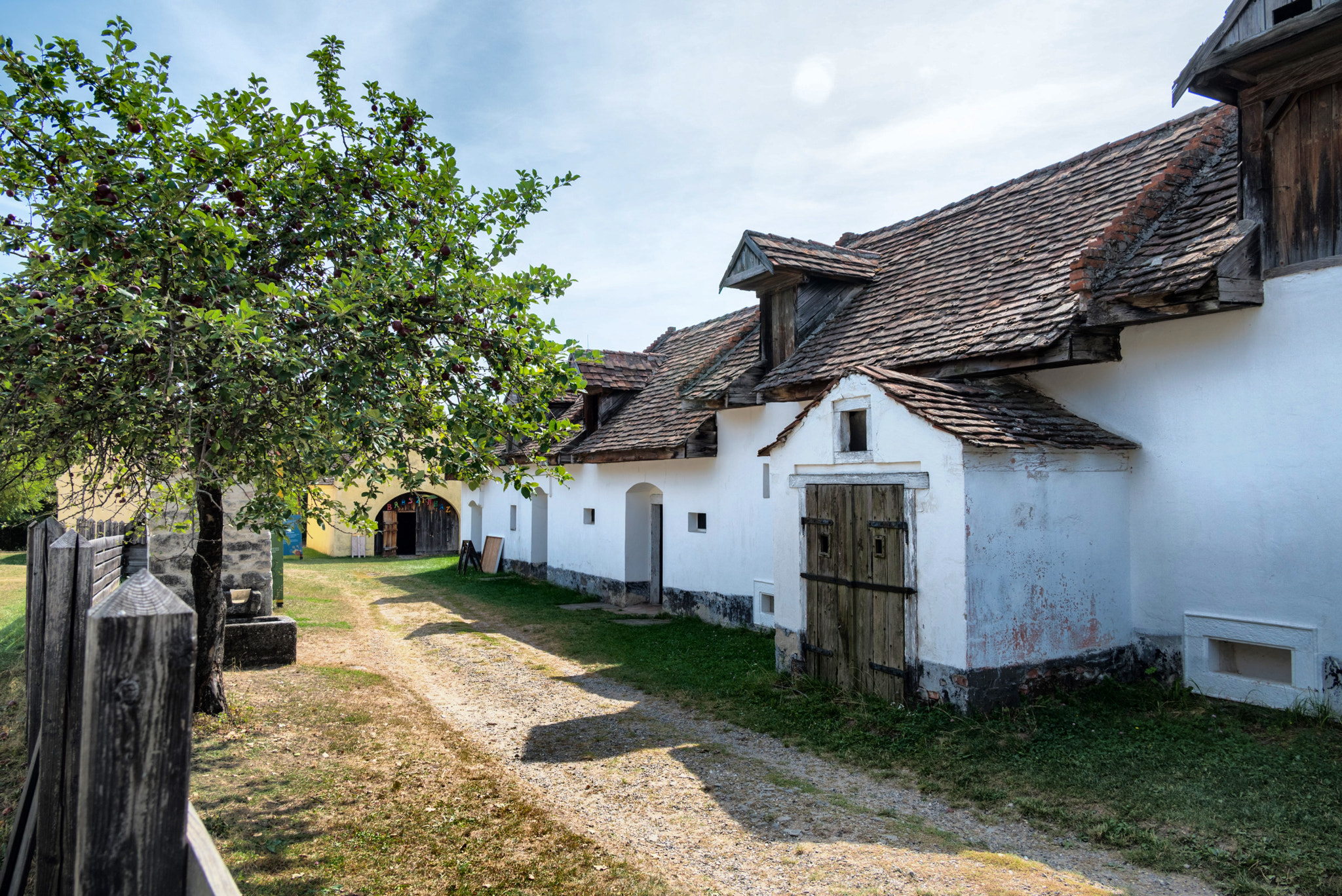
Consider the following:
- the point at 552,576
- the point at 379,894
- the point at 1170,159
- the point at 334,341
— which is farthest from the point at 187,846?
the point at 552,576

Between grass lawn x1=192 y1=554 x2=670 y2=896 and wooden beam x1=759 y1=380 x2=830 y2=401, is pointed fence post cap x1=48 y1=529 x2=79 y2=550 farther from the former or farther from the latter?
wooden beam x1=759 y1=380 x2=830 y2=401

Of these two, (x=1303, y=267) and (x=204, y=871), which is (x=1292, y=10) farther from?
(x=204, y=871)

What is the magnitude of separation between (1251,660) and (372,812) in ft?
24.2

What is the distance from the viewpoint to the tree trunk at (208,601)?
691cm

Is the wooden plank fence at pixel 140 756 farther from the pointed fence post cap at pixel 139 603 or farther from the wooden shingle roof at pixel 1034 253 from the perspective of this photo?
the wooden shingle roof at pixel 1034 253

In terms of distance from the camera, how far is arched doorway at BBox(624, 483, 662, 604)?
15281 mm

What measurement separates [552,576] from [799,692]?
1095 cm

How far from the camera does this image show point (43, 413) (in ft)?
16.0

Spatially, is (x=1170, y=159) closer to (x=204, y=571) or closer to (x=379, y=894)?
(x=379, y=894)

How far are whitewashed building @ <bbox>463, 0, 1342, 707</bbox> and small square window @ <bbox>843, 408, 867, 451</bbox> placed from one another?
3cm

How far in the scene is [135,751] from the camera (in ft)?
4.91

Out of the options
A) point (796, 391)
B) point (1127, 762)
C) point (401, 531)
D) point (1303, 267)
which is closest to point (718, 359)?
point (796, 391)

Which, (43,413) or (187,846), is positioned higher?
(43,413)

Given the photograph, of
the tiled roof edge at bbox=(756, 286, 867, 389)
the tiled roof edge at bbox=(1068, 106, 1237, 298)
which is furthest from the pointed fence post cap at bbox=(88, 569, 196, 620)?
the tiled roof edge at bbox=(756, 286, 867, 389)
